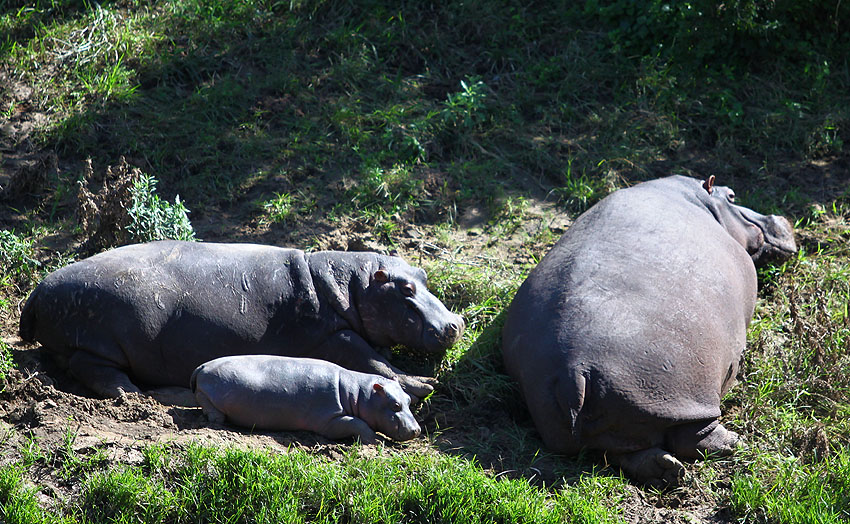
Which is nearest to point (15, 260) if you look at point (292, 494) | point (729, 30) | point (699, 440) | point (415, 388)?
point (415, 388)

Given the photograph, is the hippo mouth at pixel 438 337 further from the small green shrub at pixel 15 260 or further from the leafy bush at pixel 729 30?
the leafy bush at pixel 729 30

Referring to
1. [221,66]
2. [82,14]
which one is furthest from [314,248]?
[82,14]

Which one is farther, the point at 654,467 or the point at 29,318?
the point at 29,318

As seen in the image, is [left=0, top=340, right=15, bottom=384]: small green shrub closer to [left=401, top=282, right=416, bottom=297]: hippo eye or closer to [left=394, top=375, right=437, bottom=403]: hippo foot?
[left=394, top=375, right=437, bottom=403]: hippo foot

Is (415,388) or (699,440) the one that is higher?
(415,388)

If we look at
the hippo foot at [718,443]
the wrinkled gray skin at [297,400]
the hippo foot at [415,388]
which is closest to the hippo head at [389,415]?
the wrinkled gray skin at [297,400]

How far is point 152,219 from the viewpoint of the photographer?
644cm

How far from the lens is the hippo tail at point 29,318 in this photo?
18.1ft

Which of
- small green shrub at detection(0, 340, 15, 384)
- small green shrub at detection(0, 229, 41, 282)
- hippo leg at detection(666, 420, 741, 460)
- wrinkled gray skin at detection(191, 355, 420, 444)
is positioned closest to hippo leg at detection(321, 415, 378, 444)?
wrinkled gray skin at detection(191, 355, 420, 444)

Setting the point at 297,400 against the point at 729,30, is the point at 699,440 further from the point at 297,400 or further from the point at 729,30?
the point at 729,30

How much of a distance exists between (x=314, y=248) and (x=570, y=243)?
2.15m

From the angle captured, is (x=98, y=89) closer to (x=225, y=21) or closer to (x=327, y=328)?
(x=225, y=21)

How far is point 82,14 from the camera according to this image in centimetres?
884

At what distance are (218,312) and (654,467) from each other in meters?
2.74
